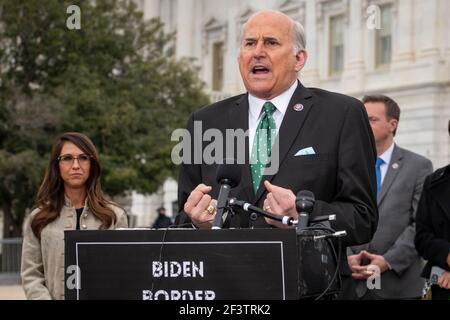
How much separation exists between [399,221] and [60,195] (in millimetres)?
2588

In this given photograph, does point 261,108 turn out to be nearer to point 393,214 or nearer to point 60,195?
point 60,195

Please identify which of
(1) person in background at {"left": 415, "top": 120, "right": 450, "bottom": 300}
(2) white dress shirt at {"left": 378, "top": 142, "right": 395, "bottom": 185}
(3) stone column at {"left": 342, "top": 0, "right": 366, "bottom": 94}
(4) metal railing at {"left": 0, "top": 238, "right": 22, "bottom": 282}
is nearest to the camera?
(1) person in background at {"left": 415, "top": 120, "right": 450, "bottom": 300}

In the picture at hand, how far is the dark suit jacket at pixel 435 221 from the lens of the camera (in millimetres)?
6646

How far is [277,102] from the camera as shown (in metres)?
4.60

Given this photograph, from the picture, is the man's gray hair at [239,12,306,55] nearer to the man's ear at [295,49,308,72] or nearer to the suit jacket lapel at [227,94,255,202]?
the man's ear at [295,49,308,72]

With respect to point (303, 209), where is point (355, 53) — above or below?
above

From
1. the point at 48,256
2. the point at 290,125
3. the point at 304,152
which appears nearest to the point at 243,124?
the point at 290,125

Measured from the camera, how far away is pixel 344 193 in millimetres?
4340

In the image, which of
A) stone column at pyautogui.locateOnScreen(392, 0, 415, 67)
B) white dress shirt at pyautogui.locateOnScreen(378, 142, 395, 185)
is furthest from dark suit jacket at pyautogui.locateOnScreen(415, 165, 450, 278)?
stone column at pyautogui.locateOnScreen(392, 0, 415, 67)

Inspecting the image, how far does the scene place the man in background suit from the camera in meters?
7.29

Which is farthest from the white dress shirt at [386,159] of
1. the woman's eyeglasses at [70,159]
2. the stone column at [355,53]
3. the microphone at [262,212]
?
the stone column at [355,53]

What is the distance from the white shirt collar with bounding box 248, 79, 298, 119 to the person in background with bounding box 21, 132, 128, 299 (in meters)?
2.27

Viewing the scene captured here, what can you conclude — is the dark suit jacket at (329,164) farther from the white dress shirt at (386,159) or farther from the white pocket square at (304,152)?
the white dress shirt at (386,159)
